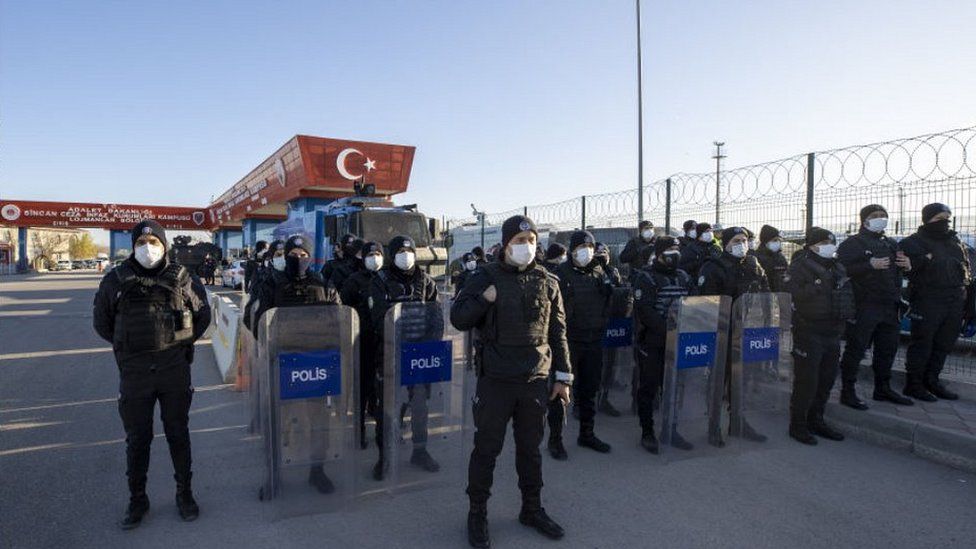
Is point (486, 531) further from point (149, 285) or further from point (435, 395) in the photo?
point (149, 285)

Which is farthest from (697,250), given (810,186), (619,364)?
(619,364)

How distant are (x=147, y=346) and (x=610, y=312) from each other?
3.58 m

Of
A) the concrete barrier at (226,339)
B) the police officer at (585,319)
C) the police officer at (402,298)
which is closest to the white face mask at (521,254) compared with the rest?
the police officer at (402,298)

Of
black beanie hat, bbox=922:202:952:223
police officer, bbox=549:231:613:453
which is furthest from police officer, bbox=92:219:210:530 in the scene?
black beanie hat, bbox=922:202:952:223

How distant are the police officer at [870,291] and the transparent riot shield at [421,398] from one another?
3.85m

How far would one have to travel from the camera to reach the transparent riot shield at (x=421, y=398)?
415 cm

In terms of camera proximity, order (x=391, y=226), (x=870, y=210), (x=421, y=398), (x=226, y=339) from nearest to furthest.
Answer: (x=421, y=398)
(x=870, y=210)
(x=226, y=339)
(x=391, y=226)

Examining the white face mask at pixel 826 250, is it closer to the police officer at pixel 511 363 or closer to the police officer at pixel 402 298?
the police officer at pixel 511 363

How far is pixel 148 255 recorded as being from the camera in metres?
3.61

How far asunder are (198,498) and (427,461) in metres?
1.59

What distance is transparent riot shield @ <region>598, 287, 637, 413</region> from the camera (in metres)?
6.07

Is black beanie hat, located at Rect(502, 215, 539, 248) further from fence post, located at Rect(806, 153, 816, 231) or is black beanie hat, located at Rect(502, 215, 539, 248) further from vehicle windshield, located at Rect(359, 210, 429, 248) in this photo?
vehicle windshield, located at Rect(359, 210, 429, 248)

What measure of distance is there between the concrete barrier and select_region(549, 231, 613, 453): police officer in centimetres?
437

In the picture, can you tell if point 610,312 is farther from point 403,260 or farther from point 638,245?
point 638,245
